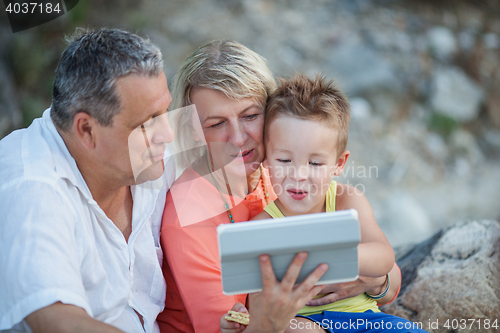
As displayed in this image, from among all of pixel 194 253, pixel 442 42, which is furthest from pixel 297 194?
pixel 442 42

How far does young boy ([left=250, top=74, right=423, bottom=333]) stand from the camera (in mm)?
1682

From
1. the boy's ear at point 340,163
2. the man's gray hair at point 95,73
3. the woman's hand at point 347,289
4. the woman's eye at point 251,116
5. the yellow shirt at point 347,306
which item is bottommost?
the yellow shirt at point 347,306

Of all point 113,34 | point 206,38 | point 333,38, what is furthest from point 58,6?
point 113,34

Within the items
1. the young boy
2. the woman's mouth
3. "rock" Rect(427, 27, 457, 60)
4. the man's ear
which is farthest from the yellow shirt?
"rock" Rect(427, 27, 457, 60)

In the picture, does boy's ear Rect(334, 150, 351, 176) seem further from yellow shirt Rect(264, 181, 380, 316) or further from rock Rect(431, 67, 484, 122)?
rock Rect(431, 67, 484, 122)

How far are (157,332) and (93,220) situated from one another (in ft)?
1.96

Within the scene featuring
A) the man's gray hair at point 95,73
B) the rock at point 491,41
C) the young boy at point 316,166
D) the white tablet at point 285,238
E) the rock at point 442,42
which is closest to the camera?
the white tablet at point 285,238

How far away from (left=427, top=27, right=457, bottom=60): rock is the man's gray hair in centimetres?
619

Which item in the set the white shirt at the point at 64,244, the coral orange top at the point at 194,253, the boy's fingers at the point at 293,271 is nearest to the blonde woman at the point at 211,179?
the coral orange top at the point at 194,253

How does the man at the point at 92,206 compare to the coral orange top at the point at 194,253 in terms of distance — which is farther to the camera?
the coral orange top at the point at 194,253

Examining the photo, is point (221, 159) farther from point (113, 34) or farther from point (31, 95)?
point (31, 95)

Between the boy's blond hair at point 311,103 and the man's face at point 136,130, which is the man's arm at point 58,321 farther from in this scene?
the boy's blond hair at point 311,103

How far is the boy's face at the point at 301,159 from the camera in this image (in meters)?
1.73

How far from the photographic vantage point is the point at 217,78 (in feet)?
5.89
